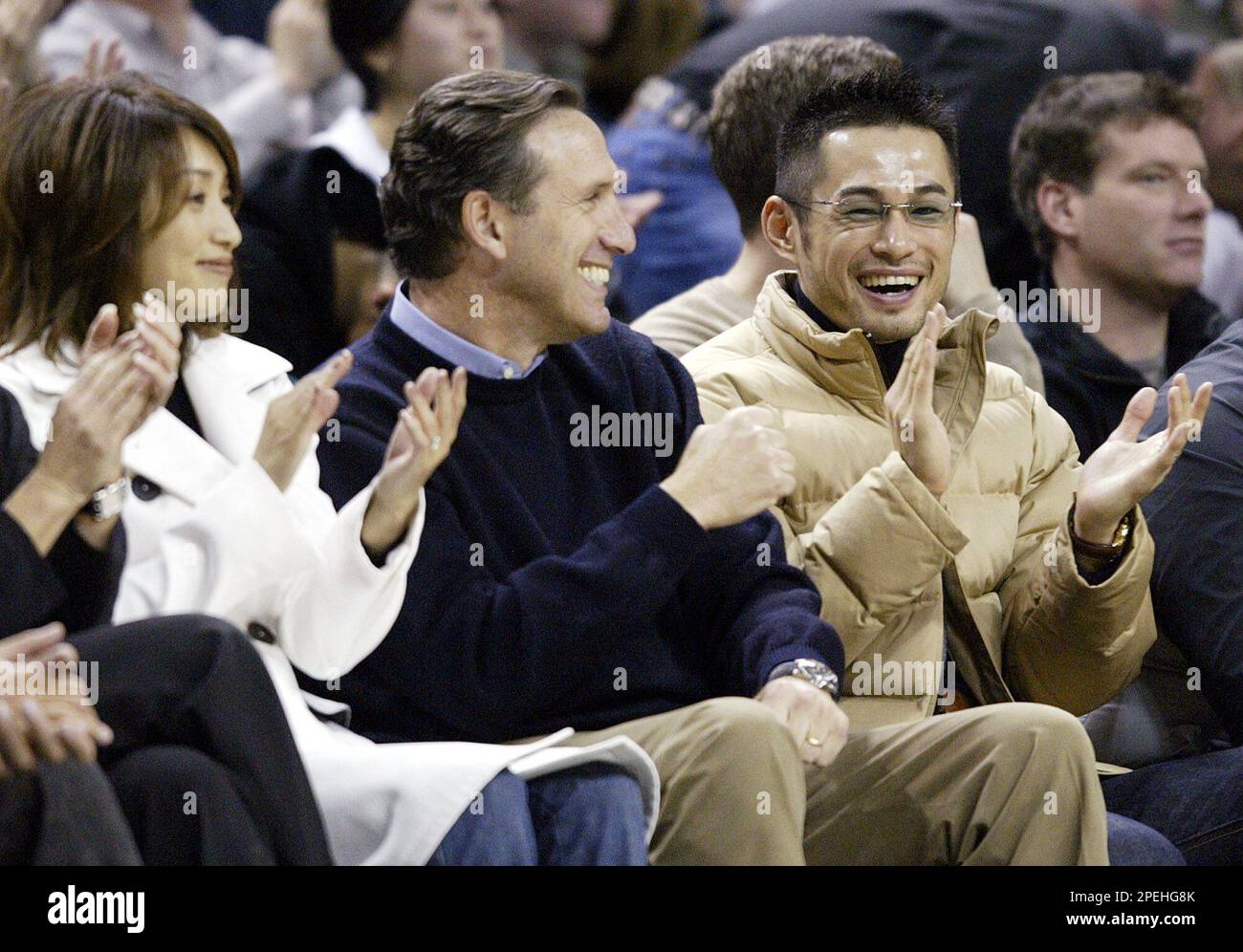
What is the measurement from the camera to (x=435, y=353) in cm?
296

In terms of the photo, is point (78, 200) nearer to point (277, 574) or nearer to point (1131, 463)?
point (277, 574)

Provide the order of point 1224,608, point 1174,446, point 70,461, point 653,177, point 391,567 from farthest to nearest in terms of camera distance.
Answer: point 653,177
point 1224,608
point 1174,446
point 391,567
point 70,461

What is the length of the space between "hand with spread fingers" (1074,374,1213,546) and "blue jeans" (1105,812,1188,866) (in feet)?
1.32

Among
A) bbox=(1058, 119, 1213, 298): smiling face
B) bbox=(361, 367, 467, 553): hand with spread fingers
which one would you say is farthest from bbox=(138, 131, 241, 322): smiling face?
bbox=(1058, 119, 1213, 298): smiling face

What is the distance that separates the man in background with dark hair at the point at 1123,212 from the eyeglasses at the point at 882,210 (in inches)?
37.5

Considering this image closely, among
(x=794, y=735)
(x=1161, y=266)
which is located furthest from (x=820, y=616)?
(x=1161, y=266)

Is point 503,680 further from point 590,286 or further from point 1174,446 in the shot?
point 1174,446

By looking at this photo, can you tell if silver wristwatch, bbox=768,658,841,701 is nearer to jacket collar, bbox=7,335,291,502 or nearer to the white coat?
the white coat

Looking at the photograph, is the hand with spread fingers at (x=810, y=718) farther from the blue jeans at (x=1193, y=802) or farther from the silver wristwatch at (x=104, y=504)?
the silver wristwatch at (x=104, y=504)

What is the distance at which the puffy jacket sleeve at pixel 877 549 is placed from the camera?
2.92 m

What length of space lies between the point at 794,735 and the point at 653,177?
2.23m

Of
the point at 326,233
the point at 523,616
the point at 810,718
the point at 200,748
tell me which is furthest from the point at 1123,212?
the point at 200,748

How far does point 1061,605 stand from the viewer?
3.07m

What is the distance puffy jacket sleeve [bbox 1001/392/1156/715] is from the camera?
3.04m
